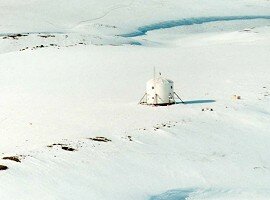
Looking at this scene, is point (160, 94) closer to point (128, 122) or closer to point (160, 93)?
point (160, 93)

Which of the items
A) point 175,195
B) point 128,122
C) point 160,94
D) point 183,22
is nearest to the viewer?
point 175,195

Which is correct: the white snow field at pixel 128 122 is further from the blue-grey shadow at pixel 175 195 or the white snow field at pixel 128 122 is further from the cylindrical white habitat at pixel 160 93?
the cylindrical white habitat at pixel 160 93

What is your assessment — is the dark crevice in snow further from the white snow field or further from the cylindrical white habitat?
the cylindrical white habitat

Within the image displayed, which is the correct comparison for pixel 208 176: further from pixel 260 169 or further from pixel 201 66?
pixel 201 66

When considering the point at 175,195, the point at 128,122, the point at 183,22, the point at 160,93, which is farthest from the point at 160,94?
the point at 183,22

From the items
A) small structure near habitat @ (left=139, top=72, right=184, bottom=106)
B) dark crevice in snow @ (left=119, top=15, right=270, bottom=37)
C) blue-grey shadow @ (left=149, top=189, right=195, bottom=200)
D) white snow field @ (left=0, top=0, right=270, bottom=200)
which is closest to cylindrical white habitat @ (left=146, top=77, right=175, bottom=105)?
small structure near habitat @ (left=139, top=72, right=184, bottom=106)

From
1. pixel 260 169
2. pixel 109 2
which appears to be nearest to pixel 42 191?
pixel 260 169
